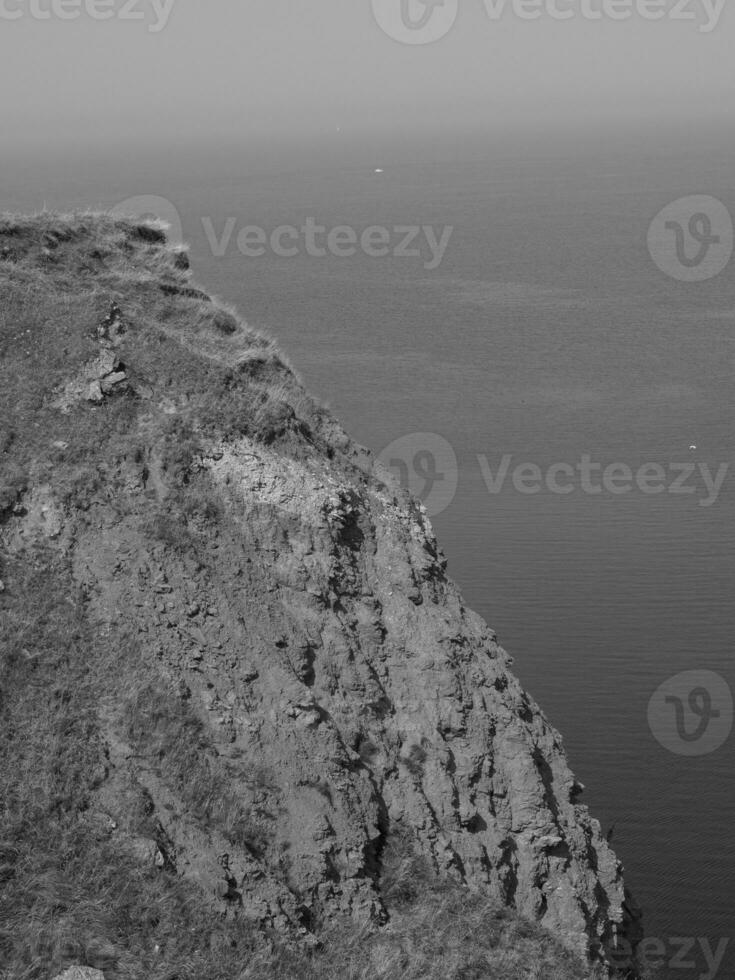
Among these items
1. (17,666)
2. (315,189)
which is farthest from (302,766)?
(315,189)

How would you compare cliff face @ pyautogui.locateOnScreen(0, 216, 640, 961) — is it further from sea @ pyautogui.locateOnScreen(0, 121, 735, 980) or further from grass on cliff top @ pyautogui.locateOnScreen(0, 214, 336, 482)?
sea @ pyautogui.locateOnScreen(0, 121, 735, 980)

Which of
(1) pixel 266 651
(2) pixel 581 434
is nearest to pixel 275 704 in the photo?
(1) pixel 266 651

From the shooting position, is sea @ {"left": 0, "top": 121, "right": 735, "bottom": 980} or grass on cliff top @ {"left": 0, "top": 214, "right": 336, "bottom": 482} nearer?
grass on cliff top @ {"left": 0, "top": 214, "right": 336, "bottom": 482}

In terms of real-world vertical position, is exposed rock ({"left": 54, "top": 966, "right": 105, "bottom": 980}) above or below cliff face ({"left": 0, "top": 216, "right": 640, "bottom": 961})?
below

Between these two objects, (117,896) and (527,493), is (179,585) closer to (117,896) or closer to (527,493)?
(117,896)

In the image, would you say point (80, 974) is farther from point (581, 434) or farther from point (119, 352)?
point (581, 434)

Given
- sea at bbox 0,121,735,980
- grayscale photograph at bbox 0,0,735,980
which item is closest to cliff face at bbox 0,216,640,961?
grayscale photograph at bbox 0,0,735,980

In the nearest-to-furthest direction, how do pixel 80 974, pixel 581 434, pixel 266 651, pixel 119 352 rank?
pixel 80 974
pixel 266 651
pixel 119 352
pixel 581 434
